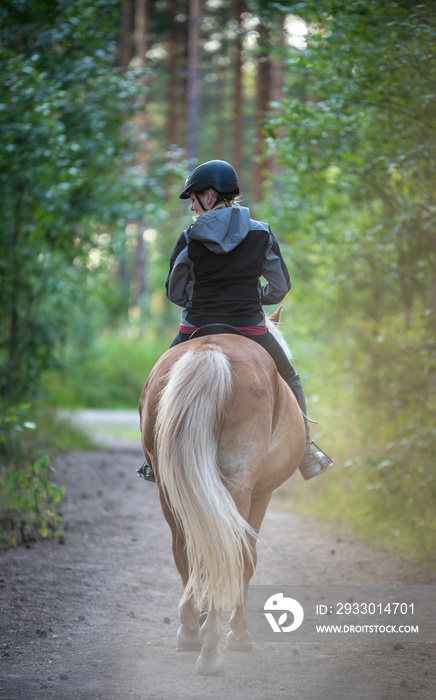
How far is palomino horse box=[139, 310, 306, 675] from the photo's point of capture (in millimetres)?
3516

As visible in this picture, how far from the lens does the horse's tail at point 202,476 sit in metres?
3.50

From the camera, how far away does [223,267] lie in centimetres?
404

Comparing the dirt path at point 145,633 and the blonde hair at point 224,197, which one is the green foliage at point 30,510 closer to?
the dirt path at point 145,633

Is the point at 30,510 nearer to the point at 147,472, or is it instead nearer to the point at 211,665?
the point at 147,472

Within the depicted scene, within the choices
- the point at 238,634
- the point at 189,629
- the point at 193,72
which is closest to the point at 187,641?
the point at 189,629

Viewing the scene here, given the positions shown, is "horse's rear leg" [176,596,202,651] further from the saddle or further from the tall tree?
the tall tree

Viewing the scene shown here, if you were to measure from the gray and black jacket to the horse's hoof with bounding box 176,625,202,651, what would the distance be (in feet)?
5.47

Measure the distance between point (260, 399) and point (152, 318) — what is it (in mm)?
19088

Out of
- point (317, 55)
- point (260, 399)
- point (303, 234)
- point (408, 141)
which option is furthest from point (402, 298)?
point (260, 399)

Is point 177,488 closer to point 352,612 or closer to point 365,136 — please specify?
point 352,612

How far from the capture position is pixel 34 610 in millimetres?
4484

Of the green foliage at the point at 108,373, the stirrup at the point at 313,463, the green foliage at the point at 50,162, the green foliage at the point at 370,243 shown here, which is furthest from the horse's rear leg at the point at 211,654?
the green foliage at the point at 108,373

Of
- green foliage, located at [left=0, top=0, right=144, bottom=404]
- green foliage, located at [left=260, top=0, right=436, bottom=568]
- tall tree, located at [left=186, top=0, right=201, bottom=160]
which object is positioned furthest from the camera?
tall tree, located at [left=186, top=0, right=201, bottom=160]

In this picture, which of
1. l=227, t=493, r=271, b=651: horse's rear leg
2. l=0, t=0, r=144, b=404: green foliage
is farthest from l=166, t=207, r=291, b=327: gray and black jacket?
l=0, t=0, r=144, b=404: green foliage
